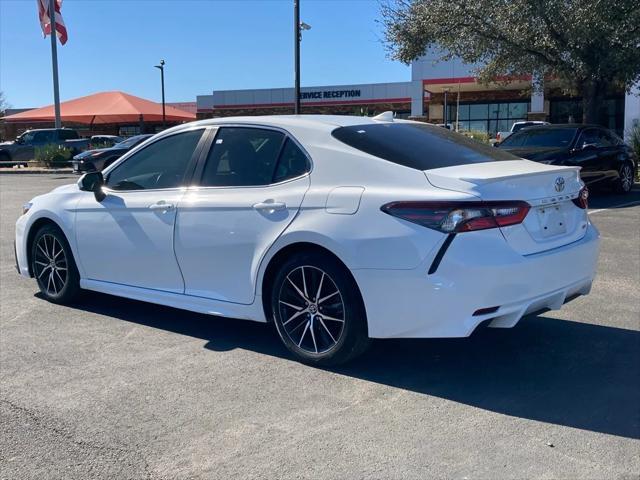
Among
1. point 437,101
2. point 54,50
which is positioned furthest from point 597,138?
point 437,101

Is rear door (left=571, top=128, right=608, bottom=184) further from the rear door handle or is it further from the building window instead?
the building window

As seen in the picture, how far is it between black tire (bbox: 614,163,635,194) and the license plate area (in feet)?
37.8

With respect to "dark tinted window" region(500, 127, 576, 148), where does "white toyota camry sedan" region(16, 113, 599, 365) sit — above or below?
below

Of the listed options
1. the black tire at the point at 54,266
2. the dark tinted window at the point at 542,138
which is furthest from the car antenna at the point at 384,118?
the dark tinted window at the point at 542,138

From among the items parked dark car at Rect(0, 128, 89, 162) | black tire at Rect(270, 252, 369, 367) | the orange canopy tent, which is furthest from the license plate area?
the orange canopy tent

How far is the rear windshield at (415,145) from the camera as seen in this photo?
447cm

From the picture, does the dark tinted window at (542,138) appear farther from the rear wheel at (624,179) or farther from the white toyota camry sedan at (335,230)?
the white toyota camry sedan at (335,230)

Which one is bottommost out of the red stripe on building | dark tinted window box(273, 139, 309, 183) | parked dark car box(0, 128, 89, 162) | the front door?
the front door

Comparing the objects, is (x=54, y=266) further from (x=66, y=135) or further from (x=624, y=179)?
(x=66, y=135)

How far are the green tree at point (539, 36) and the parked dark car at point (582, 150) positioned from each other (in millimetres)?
2436

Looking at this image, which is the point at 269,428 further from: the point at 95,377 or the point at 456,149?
the point at 456,149

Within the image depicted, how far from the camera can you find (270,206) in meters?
4.63

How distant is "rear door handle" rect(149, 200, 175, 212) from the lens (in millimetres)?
5168

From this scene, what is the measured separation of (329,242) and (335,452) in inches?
53.7
